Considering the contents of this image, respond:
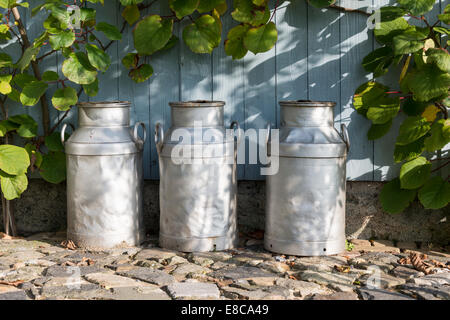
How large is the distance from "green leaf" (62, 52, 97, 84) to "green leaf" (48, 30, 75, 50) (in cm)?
12

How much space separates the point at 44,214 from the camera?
→ 13.6 feet

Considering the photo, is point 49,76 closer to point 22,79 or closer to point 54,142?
point 22,79

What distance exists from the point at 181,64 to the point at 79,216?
1.15 m

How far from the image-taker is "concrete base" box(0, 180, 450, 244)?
3828 mm

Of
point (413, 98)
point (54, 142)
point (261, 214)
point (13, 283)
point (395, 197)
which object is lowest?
point (13, 283)

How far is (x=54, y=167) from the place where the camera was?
3945mm

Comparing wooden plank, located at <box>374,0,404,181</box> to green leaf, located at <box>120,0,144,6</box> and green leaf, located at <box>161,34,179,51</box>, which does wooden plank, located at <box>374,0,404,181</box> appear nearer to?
green leaf, located at <box>161,34,179,51</box>

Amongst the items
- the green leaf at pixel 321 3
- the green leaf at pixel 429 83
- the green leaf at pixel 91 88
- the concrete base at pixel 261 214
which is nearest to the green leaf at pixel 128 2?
the green leaf at pixel 91 88

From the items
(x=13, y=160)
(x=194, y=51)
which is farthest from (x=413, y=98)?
(x=13, y=160)

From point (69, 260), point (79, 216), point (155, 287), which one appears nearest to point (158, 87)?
point (79, 216)

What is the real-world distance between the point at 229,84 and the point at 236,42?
11.4 inches

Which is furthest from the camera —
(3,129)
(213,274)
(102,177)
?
(3,129)

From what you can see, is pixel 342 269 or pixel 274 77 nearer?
pixel 342 269

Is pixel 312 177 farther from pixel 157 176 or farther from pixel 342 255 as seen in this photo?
pixel 157 176
